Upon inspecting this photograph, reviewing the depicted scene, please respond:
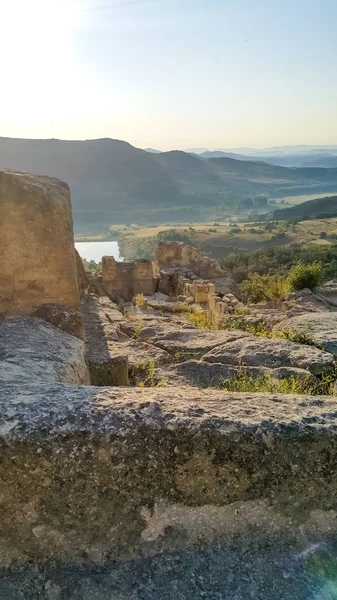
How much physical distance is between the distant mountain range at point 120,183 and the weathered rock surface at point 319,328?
107m

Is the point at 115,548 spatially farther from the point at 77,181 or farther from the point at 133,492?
the point at 77,181

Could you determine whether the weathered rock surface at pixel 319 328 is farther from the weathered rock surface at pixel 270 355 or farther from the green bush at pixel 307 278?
the green bush at pixel 307 278

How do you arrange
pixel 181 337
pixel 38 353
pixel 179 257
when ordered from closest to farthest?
pixel 38 353, pixel 181 337, pixel 179 257

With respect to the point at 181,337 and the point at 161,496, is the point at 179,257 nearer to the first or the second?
the point at 181,337

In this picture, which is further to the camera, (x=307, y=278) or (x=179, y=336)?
(x=307, y=278)

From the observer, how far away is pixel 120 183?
149m

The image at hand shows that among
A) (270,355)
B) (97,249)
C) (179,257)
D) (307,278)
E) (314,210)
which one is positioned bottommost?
(97,249)

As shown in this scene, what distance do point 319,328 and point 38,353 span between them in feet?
10.8

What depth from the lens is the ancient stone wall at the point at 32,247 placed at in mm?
4047

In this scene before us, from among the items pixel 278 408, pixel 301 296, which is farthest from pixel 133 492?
pixel 301 296

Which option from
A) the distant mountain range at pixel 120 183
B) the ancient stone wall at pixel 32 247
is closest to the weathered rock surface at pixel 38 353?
the ancient stone wall at pixel 32 247

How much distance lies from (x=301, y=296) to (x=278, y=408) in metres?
7.33

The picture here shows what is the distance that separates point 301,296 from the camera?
30.7 ft

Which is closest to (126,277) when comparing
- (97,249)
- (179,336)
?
(179,336)
